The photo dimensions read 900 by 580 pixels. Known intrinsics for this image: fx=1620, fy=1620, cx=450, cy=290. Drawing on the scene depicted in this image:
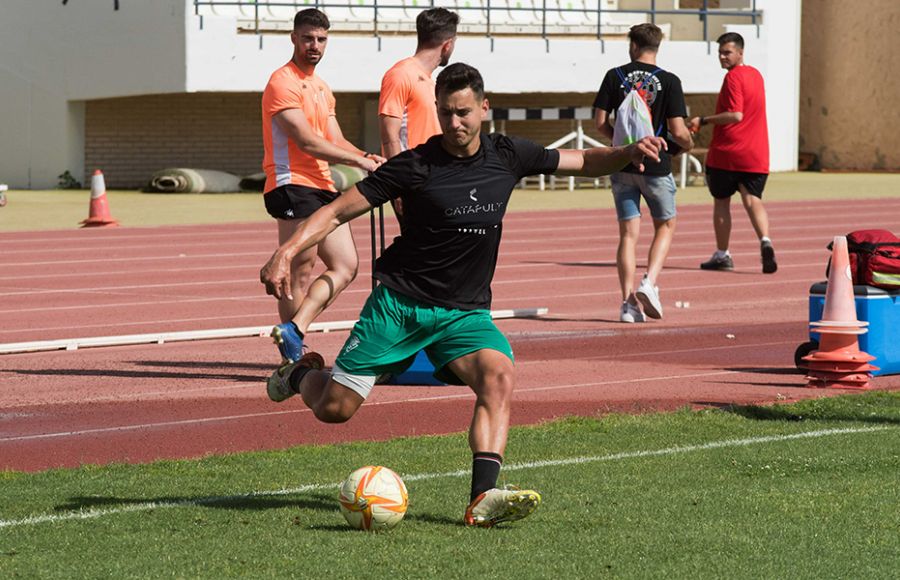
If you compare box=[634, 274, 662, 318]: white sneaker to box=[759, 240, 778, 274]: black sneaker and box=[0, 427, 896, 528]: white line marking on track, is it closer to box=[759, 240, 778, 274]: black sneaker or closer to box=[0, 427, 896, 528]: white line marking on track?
box=[759, 240, 778, 274]: black sneaker

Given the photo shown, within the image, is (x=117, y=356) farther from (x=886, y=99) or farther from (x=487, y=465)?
(x=886, y=99)

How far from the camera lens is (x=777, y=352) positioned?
11.2 metres

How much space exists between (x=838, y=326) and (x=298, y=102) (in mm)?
3455

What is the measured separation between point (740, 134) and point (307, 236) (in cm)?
1047

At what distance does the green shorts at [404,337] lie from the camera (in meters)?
6.34

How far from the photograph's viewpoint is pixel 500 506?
5.84m

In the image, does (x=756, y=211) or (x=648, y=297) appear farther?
(x=756, y=211)

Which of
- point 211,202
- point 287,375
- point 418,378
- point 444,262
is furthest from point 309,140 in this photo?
point 211,202

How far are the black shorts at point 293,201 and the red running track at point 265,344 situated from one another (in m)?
1.08

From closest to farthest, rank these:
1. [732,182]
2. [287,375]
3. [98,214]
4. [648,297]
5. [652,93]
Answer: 1. [287,375]
2. [652,93]
3. [648,297]
4. [732,182]
5. [98,214]

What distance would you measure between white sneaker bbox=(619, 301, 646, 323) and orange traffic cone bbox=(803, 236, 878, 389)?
9.85ft

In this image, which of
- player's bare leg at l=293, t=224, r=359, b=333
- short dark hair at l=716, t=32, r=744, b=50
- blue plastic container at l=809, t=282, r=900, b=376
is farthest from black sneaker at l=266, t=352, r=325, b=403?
short dark hair at l=716, t=32, r=744, b=50

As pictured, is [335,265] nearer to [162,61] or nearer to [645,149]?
[645,149]

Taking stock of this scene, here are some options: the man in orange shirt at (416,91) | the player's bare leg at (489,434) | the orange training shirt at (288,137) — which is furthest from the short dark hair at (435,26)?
the player's bare leg at (489,434)
